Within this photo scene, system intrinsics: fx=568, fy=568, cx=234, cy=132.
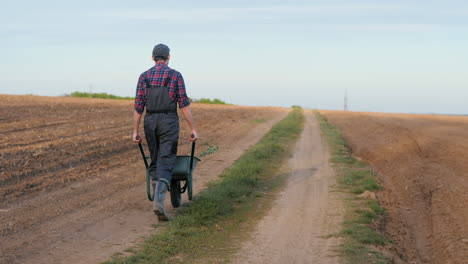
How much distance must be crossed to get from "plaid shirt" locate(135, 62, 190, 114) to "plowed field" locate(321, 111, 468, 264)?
320cm

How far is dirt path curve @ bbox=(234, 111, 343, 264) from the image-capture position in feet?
19.4

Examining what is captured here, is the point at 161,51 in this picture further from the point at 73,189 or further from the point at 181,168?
the point at 73,189

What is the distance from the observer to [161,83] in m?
6.97

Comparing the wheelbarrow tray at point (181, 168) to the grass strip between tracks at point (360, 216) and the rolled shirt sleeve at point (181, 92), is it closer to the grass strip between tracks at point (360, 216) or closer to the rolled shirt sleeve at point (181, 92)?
the rolled shirt sleeve at point (181, 92)

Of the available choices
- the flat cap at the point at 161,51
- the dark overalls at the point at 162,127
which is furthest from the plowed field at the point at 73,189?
the flat cap at the point at 161,51

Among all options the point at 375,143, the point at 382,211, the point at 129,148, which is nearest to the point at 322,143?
the point at 375,143

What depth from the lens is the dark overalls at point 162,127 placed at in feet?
22.9

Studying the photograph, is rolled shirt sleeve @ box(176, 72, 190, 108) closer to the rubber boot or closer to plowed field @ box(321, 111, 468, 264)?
the rubber boot

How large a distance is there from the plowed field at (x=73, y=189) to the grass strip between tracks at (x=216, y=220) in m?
0.35

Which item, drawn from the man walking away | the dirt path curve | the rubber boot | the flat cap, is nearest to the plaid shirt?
the man walking away

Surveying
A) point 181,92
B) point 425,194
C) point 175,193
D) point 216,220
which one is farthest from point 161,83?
point 425,194

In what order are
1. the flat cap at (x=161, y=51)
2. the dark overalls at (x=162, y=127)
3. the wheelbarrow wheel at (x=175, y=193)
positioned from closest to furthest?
1. the dark overalls at (x=162, y=127)
2. the flat cap at (x=161, y=51)
3. the wheelbarrow wheel at (x=175, y=193)

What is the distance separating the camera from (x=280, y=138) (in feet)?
62.7

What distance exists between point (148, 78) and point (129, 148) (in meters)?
8.01
